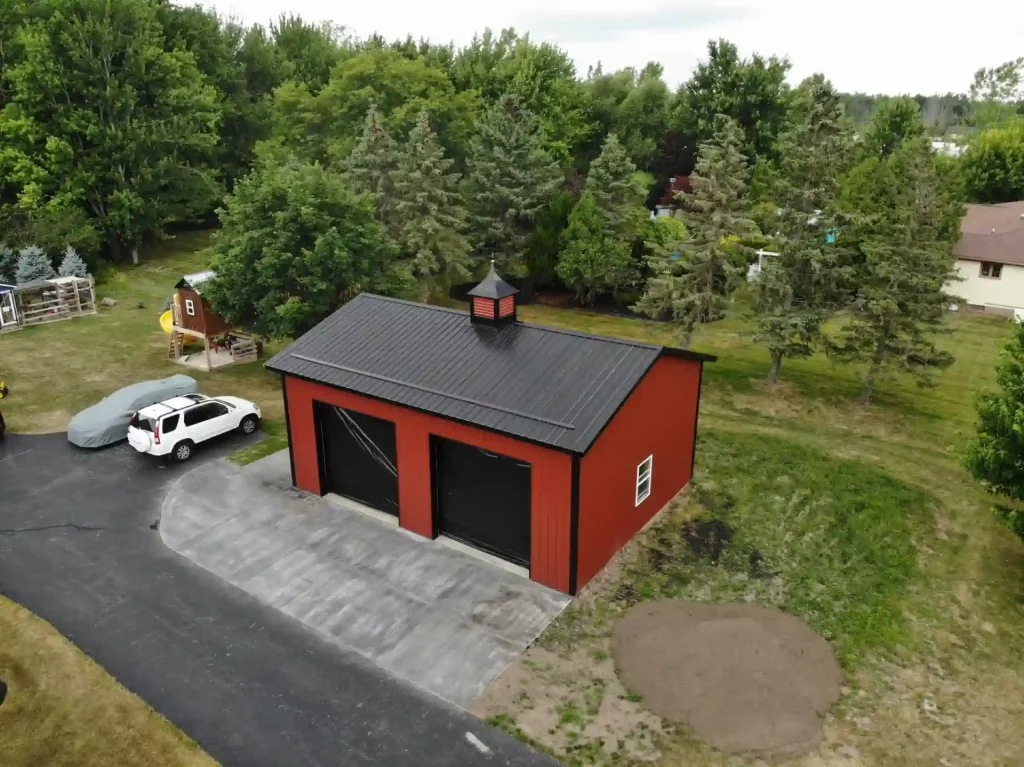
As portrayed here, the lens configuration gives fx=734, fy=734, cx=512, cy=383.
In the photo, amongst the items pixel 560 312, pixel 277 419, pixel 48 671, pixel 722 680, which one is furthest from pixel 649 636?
pixel 560 312

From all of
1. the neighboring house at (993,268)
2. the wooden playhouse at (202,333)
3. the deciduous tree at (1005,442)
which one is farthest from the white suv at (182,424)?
the neighboring house at (993,268)

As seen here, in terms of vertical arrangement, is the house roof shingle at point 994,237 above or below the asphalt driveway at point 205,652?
above

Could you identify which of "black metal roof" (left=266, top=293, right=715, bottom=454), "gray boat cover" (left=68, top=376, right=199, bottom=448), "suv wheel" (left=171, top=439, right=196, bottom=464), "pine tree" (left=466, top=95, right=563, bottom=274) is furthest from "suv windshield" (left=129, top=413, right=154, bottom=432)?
"pine tree" (left=466, top=95, right=563, bottom=274)

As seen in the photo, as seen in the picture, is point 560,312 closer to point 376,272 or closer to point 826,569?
point 376,272

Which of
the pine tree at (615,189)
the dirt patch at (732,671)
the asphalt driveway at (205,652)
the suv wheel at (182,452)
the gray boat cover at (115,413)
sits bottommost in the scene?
the dirt patch at (732,671)

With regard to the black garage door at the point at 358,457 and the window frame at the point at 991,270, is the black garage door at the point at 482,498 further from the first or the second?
the window frame at the point at 991,270

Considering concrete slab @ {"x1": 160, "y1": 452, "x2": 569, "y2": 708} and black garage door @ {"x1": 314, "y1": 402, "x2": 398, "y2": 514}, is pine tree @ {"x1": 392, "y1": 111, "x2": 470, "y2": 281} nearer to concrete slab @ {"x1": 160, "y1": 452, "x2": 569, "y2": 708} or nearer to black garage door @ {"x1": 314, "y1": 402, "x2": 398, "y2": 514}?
black garage door @ {"x1": 314, "y1": 402, "x2": 398, "y2": 514}
